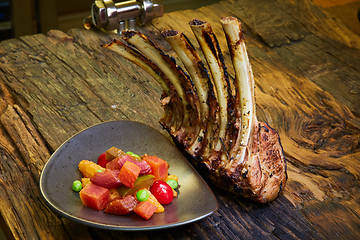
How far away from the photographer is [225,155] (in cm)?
170

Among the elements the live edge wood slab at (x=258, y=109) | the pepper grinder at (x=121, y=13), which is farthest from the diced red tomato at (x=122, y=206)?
the pepper grinder at (x=121, y=13)

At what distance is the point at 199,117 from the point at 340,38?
1346 mm

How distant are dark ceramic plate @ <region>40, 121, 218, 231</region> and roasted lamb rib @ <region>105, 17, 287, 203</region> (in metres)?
0.08

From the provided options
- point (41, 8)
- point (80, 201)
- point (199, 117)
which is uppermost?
point (199, 117)

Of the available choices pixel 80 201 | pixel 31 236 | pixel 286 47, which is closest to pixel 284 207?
pixel 80 201

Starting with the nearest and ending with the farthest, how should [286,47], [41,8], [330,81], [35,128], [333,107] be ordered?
[35,128], [333,107], [330,81], [286,47], [41,8]

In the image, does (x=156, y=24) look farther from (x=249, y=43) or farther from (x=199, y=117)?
(x=199, y=117)

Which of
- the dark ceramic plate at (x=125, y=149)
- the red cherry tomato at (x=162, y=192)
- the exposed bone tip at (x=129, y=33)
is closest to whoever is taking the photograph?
the dark ceramic plate at (x=125, y=149)

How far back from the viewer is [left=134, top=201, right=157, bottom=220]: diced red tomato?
4.96 ft

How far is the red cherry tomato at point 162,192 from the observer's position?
5.28 ft

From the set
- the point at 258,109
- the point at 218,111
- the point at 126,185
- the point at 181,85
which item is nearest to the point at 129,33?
the point at 181,85

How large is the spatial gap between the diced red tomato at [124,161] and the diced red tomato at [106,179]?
0.05m

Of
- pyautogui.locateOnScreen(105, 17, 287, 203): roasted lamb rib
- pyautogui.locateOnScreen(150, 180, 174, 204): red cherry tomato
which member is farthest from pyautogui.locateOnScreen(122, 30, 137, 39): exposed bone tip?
pyautogui.locateOnScreen(150, 180, 174, 204): red cherry tomato

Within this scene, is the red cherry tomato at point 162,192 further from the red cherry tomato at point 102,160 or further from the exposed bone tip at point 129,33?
the exposed bone tip at point 129,33
